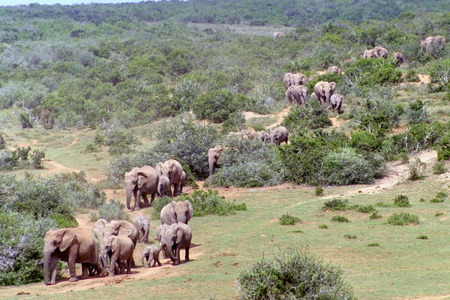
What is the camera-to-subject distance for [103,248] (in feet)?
44.1

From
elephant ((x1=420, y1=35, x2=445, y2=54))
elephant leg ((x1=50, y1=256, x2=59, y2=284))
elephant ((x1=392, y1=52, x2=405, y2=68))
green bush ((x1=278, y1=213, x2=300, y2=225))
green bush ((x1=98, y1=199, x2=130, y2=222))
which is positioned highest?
elephant ((x1=420, y1=35, x2=445, y2=54))

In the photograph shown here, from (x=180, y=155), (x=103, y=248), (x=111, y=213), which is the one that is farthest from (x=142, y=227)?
(x=180, y=155)

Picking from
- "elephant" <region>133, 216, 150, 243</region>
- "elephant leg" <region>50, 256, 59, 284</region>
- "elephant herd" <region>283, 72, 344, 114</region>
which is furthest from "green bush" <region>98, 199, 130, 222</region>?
"elephant herd" <region>283, 72, 344, 114</region>

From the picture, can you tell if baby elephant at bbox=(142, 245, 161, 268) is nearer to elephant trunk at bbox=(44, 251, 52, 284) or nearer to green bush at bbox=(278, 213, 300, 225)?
elephant trunk at bbox=(44, 251, 52, 284)

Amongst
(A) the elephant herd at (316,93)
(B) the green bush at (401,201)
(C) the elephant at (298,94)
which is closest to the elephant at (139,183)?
(B) the green bush at (401,201)

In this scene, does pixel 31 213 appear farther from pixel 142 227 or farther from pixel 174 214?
pixel 174 214

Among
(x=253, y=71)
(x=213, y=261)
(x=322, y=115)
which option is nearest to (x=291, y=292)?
(x=213, y=261)

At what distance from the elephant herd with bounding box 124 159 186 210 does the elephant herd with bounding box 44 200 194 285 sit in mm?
5967

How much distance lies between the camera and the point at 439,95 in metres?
36.3

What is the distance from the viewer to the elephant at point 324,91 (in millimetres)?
36188

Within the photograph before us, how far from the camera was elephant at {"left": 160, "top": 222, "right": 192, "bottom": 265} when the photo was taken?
566 inches

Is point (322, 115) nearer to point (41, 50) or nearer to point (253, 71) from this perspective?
point (253, 71)

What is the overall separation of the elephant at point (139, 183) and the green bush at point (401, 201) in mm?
7780

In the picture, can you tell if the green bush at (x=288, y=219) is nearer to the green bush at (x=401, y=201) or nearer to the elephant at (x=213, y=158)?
the green bush at (x=401, y=201)
